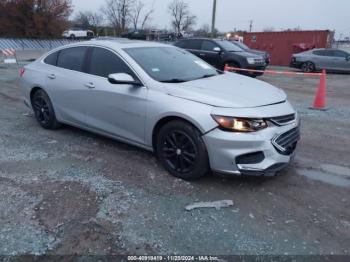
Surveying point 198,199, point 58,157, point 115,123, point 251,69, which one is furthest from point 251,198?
point 251,69

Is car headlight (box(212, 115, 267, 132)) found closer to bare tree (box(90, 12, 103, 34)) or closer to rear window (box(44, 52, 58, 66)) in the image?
rear window (box(44, 52, 58, 66))

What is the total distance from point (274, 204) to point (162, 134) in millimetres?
1507

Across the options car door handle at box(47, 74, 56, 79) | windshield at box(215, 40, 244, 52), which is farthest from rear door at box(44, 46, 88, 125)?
windshield at box(215, 40, 244, 52)

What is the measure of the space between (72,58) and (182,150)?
260cm

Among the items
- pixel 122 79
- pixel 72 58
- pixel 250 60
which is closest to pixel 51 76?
pixel 72 58

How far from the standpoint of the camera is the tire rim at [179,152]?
4078 millimetres

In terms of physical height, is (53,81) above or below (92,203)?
above

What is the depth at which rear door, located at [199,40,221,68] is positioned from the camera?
14094 millimetres

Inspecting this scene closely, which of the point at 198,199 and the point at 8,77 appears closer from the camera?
the point at 198,199

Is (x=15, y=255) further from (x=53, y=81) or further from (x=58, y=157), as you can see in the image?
(x=53, y=81)

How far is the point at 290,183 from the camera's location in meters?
4.23

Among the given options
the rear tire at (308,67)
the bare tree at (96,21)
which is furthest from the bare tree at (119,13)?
the rear tire at (308,67)

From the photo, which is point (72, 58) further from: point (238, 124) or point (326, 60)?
point (326, 60)

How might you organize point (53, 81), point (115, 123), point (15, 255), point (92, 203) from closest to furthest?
point (15, 255), point (92, 203), point (115, 123), point (53, 81)
